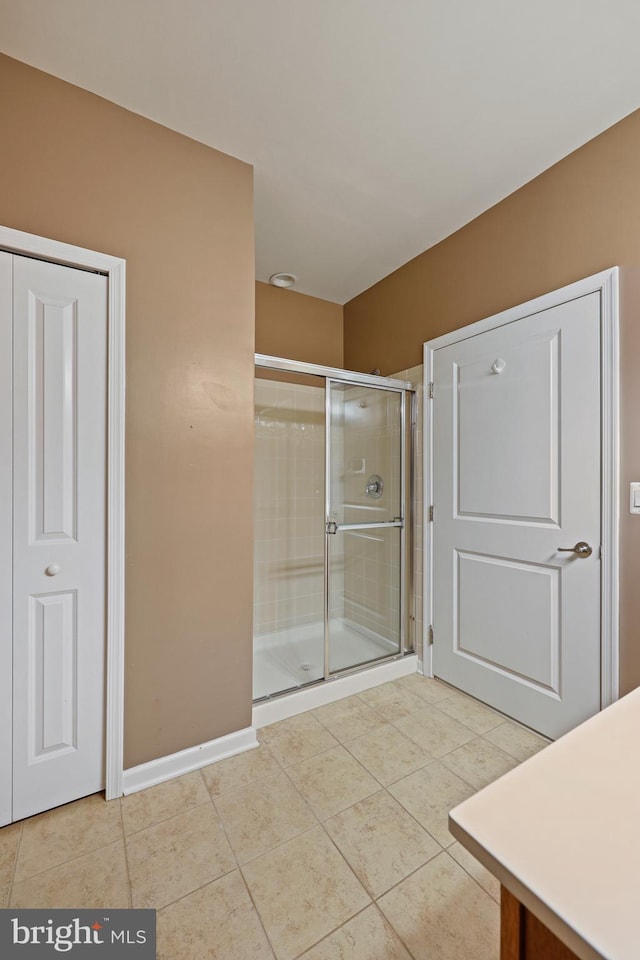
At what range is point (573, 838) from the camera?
48 centimetres

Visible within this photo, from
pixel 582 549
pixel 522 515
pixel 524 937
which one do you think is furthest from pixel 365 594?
pixel 524 937

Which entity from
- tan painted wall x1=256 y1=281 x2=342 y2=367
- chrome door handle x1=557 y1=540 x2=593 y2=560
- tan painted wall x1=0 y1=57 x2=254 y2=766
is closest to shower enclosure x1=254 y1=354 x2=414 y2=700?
tan painted wall x1=256 y1=281 x2=342 y2=367

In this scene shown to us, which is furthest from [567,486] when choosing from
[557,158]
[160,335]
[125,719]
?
[125,719]

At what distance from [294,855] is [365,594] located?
1.64m

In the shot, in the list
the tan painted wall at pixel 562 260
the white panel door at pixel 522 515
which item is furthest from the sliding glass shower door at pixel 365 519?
the tan painted wall at pixel 562 260

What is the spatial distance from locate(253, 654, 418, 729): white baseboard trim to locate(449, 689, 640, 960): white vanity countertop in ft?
5.49

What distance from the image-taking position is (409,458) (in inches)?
103

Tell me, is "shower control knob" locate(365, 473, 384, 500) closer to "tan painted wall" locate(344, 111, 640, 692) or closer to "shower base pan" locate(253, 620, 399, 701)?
"tan painted wall" locate(344, 111, 640, 692)

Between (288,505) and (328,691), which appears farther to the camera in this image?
(288,505)

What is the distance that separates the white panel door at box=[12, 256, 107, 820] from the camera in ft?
4.71

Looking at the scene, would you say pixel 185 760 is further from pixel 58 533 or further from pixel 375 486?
pixel 375 486

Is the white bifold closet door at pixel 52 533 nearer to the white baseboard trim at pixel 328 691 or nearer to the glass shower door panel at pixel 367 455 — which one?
the white baseboard trim at pixel 328 691

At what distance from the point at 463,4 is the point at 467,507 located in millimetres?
1921

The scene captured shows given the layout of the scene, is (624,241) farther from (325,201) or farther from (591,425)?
(325,201)
